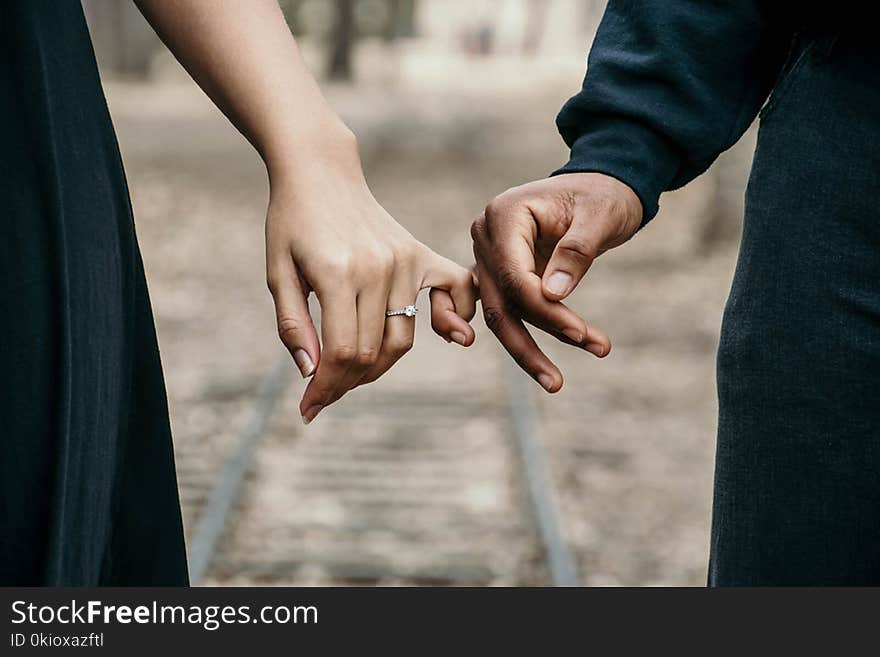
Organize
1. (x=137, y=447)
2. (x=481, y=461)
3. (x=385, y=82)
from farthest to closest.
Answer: (x=385, y=82) → (x=481, y=461) → (x=137, y=447)

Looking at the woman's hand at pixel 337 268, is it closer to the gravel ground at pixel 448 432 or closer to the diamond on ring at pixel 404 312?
the diamond on ring at pixel 404 312

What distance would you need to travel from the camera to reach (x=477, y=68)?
51.5m

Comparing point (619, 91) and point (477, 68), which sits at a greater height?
point (477, 68)

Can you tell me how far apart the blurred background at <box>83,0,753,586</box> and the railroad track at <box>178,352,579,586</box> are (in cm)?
1

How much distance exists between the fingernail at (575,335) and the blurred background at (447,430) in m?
2.84

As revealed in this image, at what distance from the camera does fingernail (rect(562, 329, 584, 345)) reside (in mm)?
1790

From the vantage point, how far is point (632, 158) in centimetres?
189

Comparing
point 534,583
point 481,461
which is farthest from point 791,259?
point 481,461

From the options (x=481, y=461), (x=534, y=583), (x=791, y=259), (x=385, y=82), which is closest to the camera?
(x=791, y=259)

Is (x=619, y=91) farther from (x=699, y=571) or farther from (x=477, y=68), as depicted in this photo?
(x=477, y=68)

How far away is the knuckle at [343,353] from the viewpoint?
140cm

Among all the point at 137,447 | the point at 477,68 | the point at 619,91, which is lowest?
the point at 137,447

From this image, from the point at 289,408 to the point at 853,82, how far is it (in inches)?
211

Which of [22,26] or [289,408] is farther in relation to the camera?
[289,408]
